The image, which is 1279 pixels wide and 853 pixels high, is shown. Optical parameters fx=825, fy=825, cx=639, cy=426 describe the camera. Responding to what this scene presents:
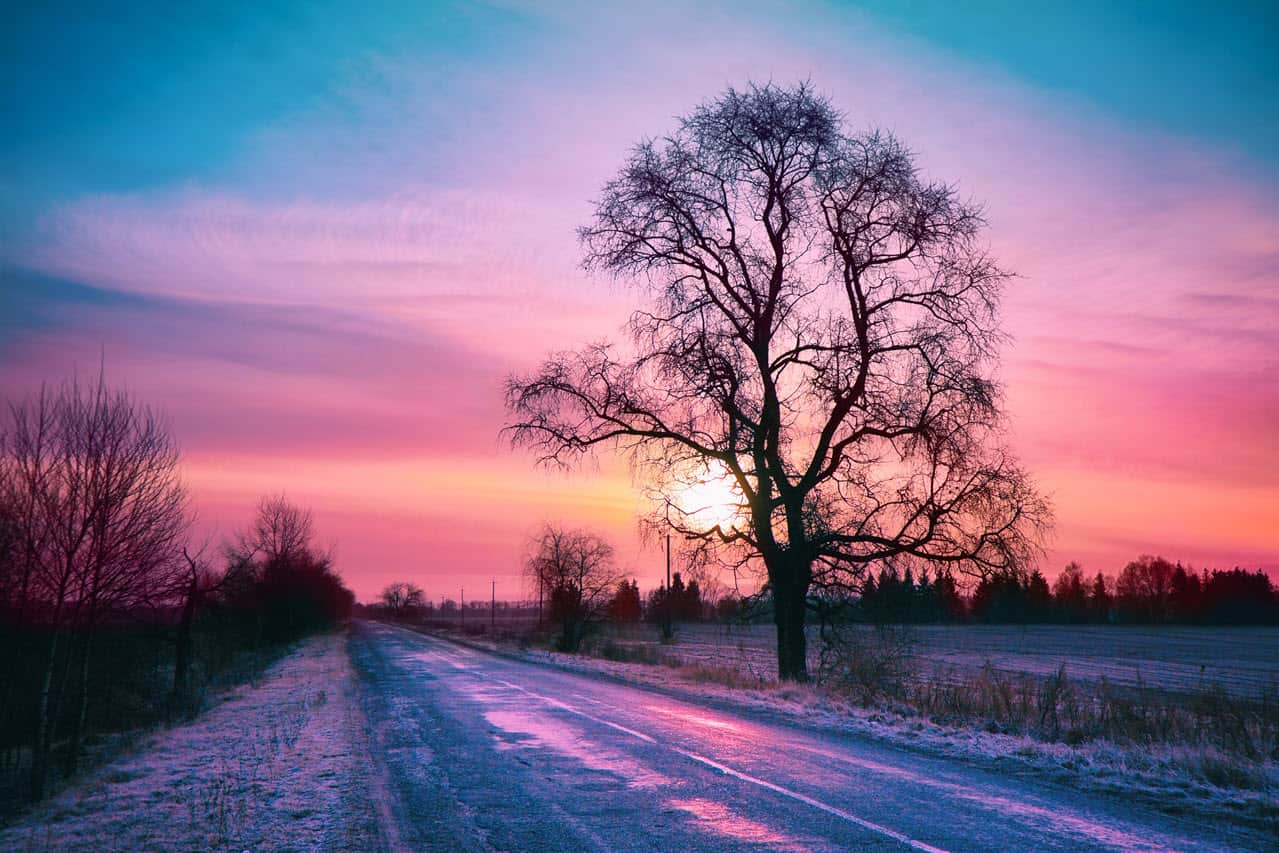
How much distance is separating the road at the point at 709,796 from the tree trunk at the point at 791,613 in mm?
7078

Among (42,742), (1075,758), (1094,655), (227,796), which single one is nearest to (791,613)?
(1075,758)

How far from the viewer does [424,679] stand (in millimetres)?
22984

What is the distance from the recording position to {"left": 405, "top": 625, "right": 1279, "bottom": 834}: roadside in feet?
25.0

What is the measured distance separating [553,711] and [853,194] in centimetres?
1336

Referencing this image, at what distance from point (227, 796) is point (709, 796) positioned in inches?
200

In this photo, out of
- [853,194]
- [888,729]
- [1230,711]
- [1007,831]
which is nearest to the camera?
[1007,831]

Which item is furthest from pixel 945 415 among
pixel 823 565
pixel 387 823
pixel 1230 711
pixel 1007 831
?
pixel 387 823

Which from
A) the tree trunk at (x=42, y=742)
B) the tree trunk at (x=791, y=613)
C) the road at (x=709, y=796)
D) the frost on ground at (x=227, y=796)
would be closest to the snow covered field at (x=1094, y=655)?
the tree trunk at (x=791, y=613)

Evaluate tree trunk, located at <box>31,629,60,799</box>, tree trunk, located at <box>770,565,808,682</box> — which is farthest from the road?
tree trunk, located at <box>770,565,808,682</box>

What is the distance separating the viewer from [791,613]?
2023 cm

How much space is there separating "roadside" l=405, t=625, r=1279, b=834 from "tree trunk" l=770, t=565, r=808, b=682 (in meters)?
3.35

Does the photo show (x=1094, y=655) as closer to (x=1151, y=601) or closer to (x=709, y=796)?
(x=709, y=796)

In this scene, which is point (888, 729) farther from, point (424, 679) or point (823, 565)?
point (424, 679)

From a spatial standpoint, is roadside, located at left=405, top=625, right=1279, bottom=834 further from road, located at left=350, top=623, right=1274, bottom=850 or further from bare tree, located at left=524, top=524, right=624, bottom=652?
bare tree, located at left=524, top=524, right=624, bottom=652
